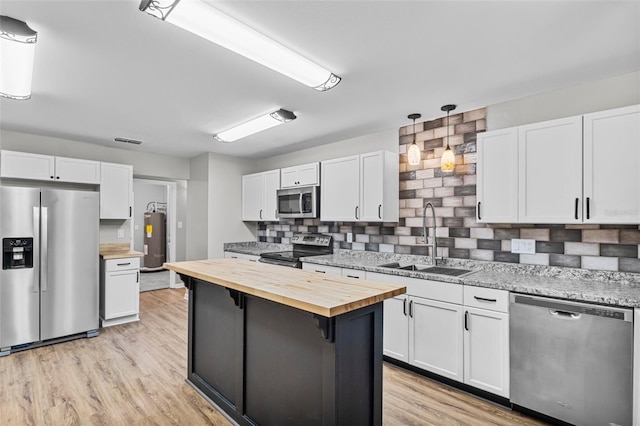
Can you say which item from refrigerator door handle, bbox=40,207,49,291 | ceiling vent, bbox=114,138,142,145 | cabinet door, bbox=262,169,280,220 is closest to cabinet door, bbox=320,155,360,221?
cabinet door, bbox=262,169,280,220

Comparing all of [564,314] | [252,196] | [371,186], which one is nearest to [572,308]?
[564,314]

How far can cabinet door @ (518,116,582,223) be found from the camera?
7.51ft

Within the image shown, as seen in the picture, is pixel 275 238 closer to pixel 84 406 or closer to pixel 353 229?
pixel 353 229

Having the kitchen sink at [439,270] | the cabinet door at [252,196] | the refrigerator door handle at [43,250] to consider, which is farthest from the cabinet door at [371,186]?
the refrigerator door handle at [43,250]

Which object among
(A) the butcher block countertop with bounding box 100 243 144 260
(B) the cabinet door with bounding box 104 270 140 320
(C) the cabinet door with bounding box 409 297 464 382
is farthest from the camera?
(A) the butcher block countertop with bounding box 100 243 144 260

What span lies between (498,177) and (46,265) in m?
4.54

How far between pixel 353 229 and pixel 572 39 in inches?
110

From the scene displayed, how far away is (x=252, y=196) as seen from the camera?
5.30 meters

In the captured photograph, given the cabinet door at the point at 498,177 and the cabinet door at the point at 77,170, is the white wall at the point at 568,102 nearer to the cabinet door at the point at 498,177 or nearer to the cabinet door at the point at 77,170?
the cabinet door at the point at 498,177

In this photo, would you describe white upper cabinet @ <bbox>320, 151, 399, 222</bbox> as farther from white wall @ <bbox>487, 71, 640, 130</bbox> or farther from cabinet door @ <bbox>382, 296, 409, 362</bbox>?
white wall @ <bbox>487, 71, 640, 130</bbox>

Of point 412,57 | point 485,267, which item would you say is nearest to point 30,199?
point 412,57

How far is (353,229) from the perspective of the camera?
4.15 meters

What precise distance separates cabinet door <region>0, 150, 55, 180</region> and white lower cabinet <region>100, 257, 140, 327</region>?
4.29 feet

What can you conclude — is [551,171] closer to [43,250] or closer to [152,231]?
[43,250]
